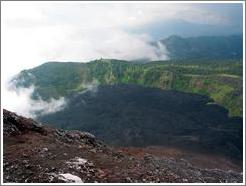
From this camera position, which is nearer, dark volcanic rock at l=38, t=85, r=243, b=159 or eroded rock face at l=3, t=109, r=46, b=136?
eroded rock face at l=3, t=109, r=46, b=136

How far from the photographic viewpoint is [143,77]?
12381cm

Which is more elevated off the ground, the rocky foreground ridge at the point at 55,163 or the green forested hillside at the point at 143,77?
the green forested hillside at the point at 143,77

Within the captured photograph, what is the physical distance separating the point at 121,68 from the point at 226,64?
29.6 metres

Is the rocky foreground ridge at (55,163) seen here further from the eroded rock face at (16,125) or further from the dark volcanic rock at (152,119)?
the dark volcanic rock at (152,119)

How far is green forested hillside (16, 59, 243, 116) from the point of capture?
10300 centimetres

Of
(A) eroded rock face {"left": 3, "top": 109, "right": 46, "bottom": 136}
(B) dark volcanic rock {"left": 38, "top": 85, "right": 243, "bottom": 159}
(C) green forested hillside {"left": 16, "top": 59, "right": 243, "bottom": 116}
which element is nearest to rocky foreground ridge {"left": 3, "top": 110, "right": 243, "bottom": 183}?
(A) eroded rock face {"left": 3, "top": 109, "right": 46, "bottom": 136}

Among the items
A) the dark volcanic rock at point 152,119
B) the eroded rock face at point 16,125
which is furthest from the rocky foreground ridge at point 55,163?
the dark volcanic rock at point 152,119

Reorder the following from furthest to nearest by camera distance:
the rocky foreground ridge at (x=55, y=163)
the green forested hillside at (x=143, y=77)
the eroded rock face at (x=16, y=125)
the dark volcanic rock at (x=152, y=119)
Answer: the green forested hillside at (x=143, y=77) < the dark volcanic rock at (x=152, y=119) < the eroded rock face at (x=16, y=125) < the rocky foreground ridge at (x=55, y=163)

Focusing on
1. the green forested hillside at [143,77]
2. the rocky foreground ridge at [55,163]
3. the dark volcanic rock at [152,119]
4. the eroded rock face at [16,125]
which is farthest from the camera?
the green forested hillside at [143,77]

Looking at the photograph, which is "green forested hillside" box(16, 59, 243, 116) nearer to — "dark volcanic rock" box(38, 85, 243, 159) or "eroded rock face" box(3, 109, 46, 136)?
"dark volcanic rock" box(38, 85, 243, 159)

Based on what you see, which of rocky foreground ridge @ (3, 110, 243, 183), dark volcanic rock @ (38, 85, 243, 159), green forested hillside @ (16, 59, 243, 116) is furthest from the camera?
green forested hillside @ (16, 59, 243, 116)

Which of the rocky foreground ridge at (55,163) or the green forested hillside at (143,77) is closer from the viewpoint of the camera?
the rocky foreground ridge at (55,163)

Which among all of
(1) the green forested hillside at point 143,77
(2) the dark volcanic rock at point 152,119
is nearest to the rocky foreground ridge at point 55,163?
(2) the dark volcanic rock at point 152,119

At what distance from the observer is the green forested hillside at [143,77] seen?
338 feet
